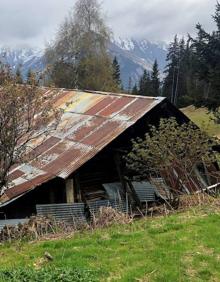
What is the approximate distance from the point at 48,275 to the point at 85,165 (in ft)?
24.4

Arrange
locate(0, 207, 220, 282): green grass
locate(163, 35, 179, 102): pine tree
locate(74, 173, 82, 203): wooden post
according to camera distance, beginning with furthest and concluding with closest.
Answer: locate(163, 35, 179, 102): pine tree, locate(74, 173, 82, 203): wooden post, locate(0, 207, 220, 282): green grass

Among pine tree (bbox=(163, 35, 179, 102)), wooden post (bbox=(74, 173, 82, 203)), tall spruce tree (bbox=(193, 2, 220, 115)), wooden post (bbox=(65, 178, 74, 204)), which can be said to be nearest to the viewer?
wooden post (bbox=(65, 178, 74, 204))

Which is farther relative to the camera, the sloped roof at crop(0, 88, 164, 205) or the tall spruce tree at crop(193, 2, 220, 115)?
the tall spruce tree at crop(193, 2, 220, 115)

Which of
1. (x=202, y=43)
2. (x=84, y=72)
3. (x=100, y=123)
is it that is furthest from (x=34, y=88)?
(x=84, y=72)

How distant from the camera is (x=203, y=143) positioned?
1152 cm

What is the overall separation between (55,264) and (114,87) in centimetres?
3566

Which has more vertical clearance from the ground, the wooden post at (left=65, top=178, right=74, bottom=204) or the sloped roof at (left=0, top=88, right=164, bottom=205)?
the sloped roof at (left=0, top=88, right=164, bottom=205)

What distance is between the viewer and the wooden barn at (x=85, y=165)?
37.4ft

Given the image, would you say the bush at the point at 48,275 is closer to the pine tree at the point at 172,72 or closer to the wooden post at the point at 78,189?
the wooden post at the point at 78,189

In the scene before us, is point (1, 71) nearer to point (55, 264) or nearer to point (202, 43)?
point (55, 264)

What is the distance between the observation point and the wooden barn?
1139 cm

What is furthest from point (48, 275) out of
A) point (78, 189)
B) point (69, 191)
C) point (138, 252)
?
point (78, 189)

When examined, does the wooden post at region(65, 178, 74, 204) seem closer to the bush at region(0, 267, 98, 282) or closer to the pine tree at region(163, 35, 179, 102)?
the bush at region(0, 267, 98, 282)

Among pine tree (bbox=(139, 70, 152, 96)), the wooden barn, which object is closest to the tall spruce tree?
the wooden barn
